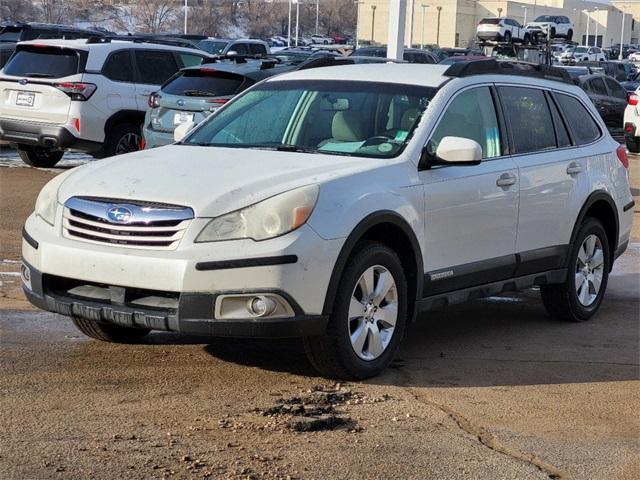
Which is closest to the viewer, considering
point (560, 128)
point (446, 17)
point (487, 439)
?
point (487, 439)

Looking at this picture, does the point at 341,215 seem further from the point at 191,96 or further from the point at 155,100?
the point at 155,100

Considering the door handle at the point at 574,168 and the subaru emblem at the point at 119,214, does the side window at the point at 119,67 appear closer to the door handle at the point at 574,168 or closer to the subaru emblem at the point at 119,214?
the door handle at the point at 574,168

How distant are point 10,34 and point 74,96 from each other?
16.4 m

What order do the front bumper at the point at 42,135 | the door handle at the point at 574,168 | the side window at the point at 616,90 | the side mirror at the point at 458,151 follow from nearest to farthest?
the side mirror at the point at 458,151
the door handle at the point at 574,168
the front bumper at the point at 42,135
the side window at the point at 616,90

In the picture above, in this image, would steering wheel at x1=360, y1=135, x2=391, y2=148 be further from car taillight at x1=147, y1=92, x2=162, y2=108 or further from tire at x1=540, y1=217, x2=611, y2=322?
car taillight at x1=147, y1=92, x2=162, y2=108

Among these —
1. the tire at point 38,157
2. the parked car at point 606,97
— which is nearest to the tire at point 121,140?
the tire at point 38,157

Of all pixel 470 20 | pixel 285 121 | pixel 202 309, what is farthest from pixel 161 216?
pixel 470 20

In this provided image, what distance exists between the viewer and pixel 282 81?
7777mm

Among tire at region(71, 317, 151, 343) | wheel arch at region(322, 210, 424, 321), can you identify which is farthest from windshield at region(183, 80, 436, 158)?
tire at region(71, 317, 151, 343)

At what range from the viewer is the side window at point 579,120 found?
8438 mm

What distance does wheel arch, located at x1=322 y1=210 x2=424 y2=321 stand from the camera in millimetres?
6062

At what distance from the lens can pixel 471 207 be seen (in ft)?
23.2

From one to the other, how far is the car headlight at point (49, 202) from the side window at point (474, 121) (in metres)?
2.14

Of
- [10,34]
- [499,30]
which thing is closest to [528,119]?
[10,34]
